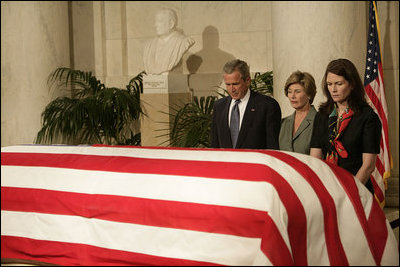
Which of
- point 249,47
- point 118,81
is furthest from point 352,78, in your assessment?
point 118,81

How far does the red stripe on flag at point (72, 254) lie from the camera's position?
9.64 ft

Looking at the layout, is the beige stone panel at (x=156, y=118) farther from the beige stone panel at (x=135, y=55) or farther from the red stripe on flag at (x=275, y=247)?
the red stripe on flag at (x=275, y=247)

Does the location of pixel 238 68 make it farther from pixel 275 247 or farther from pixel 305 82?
pixel 275 247

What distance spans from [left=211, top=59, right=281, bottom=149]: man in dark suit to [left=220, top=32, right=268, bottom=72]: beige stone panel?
4.12m

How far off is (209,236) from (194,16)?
5929 mm

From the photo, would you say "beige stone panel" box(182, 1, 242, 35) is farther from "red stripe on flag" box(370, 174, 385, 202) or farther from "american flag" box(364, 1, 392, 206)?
"red stripe on flag" box(370, 174, 385, 202)

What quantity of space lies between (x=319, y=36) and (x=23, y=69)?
12.4 ft

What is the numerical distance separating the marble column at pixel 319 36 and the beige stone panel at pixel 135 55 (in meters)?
3.21

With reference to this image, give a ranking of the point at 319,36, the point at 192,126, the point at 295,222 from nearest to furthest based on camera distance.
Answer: the point at 295,222 → the point at 319,36 → the point at 192,126

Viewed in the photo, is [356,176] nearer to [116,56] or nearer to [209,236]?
[209,236]

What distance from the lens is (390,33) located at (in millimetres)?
6820

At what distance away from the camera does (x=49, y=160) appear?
3441mm

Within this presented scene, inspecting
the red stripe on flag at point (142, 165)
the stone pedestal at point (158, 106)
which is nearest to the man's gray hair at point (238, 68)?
the red stripe on flag at point (142, 165)

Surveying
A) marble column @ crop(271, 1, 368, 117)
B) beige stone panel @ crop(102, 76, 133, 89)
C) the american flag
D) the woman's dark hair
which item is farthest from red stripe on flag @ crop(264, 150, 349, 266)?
beige stone panel @ crop(102, 76, 133, 89)
